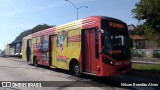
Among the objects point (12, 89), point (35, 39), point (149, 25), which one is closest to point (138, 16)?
point (149, 25)

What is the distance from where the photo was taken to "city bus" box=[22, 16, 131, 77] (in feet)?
41.1

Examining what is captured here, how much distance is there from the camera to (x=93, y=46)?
523 inches

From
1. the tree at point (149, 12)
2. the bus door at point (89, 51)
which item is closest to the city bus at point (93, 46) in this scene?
the bus door at point (89, 51)

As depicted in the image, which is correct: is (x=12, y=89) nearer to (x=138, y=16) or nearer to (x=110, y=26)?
(x=110, y=26)

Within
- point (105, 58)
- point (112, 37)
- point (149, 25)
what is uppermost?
point (149, 25)

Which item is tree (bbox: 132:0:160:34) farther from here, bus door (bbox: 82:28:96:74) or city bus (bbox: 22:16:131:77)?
bus door (bbox: 82:28:96:74)

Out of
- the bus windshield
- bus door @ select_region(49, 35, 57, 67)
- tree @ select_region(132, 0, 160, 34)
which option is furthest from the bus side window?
tree @ select_region(132, 0, 160, 34)

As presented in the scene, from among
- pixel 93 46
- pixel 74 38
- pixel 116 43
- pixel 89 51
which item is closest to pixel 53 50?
pixel 74 38

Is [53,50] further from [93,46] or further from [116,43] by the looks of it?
[116,43]

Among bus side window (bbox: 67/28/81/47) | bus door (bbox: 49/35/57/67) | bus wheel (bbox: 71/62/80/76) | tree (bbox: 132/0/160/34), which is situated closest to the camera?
bus side window (bbox: 67/28/81/47)

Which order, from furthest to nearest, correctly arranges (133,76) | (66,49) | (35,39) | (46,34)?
1. (35,39)
2. (46,34)
3. (66,49)
4. (133,76)

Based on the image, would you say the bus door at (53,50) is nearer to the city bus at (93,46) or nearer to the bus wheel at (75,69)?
the city bus at (93,46)

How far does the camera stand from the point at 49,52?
19.2 m

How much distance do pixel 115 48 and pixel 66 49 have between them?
4343 millimetres
